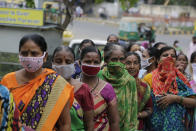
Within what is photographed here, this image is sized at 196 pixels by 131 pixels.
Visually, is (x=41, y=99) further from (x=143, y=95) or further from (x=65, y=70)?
(x=143, y=95)

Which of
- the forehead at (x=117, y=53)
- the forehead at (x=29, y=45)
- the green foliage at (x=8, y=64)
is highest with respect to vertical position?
the forehead at (x=29, y=45)

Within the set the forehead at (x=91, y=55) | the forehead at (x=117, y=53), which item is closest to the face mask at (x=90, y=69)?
the forehead at (x=91, y=55)

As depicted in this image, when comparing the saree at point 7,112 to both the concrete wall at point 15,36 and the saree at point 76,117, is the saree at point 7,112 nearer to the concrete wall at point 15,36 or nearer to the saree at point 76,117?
the saree at point 76,117

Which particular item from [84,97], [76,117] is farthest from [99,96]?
[76,117]

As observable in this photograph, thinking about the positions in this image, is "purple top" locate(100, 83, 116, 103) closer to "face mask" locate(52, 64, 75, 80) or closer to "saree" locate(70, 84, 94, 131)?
"saree" locate(70, 84, 94, 131)

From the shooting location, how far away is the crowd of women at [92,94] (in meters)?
2.68

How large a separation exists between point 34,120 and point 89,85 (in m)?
0.91

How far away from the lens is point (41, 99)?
269 cm

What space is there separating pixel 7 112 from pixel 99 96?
1339 mm

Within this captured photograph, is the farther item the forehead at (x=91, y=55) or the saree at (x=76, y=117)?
the forehead at (x=91, y=55)

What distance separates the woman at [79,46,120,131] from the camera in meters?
3.37

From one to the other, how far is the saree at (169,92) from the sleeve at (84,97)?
4.32 ft

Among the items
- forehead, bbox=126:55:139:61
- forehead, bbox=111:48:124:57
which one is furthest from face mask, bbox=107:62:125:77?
forehead, bbox=126:55:139:61

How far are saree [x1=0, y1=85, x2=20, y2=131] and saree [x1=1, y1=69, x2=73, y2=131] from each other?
0.39 metres
